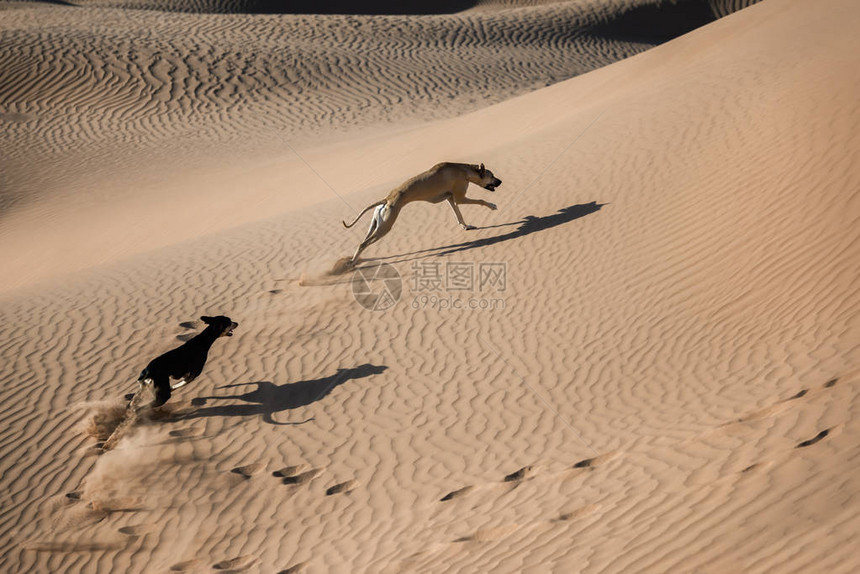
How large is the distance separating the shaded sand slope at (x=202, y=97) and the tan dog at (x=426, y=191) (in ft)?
16.9

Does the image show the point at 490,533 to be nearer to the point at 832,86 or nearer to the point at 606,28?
the point at 832,86

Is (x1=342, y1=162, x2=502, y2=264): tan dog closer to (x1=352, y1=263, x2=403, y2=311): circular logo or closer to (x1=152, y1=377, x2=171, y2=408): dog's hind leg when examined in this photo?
(x1=352, y1=263, x2=403, y2=311): circular logo

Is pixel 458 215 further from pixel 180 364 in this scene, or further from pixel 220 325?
pixel 180 364

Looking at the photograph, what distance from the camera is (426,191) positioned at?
10.9 metres

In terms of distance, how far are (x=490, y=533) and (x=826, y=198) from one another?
20.5ft

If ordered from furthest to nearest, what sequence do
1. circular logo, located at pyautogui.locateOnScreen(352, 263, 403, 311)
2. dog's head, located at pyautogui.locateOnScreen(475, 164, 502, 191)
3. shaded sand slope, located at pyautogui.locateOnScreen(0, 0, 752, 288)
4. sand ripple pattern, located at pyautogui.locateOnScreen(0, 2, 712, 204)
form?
sand ripple pattern, located at pyautogui.locateOnScreen(0, 2, 712, 204) → shaded sand slope, located at pyautogui.locateOnScreen(0, 0, 752, 288) → dog's head, located at pyautogui.locateOnScreen(475, 164, 502, 191) → circular logo, located at pyautogui.locateOnScreen(352, 263, 403, 311)

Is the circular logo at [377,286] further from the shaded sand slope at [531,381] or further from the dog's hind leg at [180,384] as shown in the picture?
the dog's hind leg at [180,384]

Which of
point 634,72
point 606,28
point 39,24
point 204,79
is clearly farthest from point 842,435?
point 606,28

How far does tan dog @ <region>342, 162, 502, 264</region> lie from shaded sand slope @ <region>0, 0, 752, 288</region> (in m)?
5.16

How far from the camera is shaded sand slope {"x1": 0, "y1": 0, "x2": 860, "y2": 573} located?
5293 millimetres

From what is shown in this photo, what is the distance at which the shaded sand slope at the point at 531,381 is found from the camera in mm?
5293

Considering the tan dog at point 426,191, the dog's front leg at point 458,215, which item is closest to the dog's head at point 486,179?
the tan dog at point 426,191

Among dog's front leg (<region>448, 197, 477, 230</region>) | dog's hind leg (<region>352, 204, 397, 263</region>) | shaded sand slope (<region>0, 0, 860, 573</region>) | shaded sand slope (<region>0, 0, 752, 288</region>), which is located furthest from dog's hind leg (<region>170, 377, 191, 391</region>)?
shaded sand slope (<region>0, 0, 752, 288</region>)

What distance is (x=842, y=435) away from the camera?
16.9 feet
